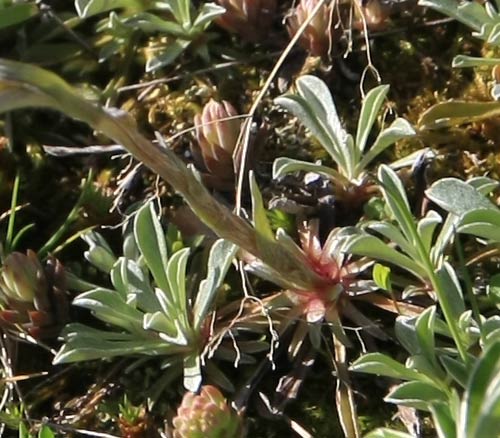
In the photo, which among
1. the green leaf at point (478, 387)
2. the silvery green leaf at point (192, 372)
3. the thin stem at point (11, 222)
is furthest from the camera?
the thin stem at point (11, 222)

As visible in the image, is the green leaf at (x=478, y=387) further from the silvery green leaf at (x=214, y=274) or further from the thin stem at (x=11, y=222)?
the thin stem at (x=11, y=222)

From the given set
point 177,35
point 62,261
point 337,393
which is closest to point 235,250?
point 337,393

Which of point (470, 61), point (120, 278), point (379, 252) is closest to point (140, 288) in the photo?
point (120, 278)

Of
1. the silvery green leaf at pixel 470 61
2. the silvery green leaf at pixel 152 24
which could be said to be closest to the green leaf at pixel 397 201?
the silvery green leaf at pixel 470 61

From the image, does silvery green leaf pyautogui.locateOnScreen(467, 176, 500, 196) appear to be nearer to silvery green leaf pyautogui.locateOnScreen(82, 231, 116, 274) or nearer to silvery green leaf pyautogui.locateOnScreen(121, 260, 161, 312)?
silvery green leaf pyautogui.locateOnScreen(121, 260, 161, 312)

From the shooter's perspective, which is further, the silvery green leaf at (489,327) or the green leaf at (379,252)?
the green leaf at (379,252)

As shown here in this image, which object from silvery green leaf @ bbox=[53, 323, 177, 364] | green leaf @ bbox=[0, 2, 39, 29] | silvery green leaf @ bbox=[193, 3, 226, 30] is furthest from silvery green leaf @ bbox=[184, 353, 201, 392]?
green leaf @ bbox=[0, 2, 39, 29]

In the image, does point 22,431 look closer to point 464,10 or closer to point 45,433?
point 45,433

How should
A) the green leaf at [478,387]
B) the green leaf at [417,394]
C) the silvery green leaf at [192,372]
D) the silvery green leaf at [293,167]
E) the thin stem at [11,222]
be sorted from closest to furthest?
the green leaf at [478,387]
the green leaf at [417,394]
the silvery green leaf at [192,372]
the silvery green leaf at [293,167]
the thin stem at [11,222]
